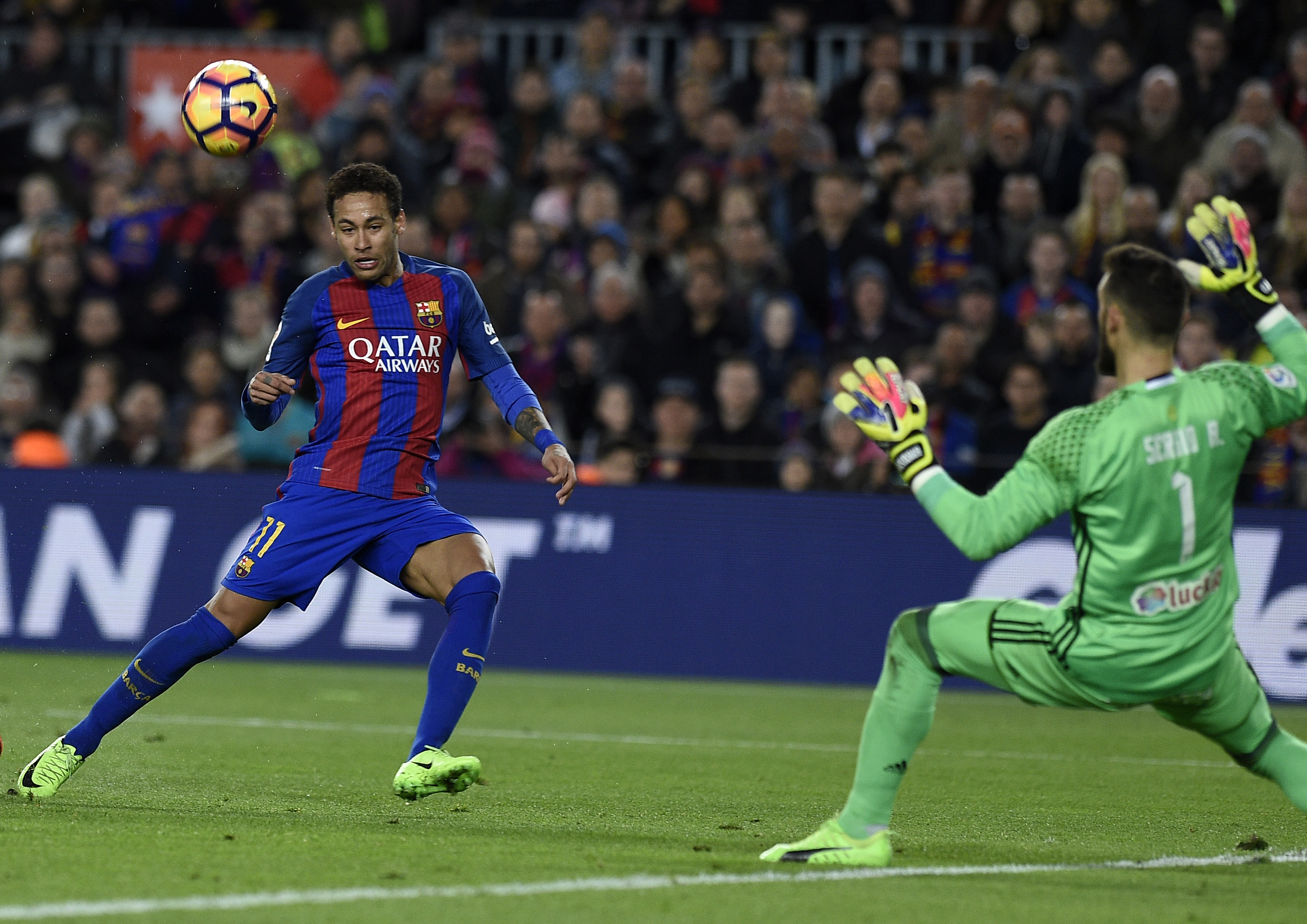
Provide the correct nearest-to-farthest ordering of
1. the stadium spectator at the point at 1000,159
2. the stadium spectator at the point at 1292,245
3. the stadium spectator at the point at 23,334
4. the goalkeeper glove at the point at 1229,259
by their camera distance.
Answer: the goalkeeper glove at the point at 1229,259 < the stadium spectator at the point at 1292,245 < the stadium spectator at the point at 1000,159 < the stadium spectator at the point at 23,334

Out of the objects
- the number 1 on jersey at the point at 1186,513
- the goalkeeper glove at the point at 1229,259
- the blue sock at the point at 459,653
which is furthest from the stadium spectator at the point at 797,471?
the number 1 on jersey at the point at 1186,513

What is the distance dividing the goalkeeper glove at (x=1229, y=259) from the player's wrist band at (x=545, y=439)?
227 cm

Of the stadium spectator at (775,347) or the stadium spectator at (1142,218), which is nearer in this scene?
the stadium spectator at (1142,218)

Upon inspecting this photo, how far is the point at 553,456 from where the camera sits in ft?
20.3

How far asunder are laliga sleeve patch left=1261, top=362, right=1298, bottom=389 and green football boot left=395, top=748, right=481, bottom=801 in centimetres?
268

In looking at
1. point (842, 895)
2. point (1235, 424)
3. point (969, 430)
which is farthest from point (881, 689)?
point (969, 430)

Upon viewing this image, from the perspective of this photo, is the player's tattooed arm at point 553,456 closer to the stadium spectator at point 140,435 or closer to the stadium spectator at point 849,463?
the stadium spectator at point 849,463

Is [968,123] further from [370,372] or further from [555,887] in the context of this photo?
[555,887]

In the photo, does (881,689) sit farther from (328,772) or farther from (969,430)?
(969,430)

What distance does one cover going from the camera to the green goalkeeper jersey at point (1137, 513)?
16.0 ft

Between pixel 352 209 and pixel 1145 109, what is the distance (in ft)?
32.2

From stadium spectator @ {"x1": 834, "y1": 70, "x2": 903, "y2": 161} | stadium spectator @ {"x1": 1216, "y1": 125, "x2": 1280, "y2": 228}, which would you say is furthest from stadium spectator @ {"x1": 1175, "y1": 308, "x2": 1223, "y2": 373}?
stadium spectator @ {"x1": 834, "y1": 70, "x2": 903, "y2": 161}

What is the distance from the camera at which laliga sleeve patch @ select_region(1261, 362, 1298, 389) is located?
16.6ft

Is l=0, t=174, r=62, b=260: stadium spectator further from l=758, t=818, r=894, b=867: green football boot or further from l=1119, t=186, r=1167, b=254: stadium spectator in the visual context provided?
l=758, t=818, r=894, b=867: green football boot
